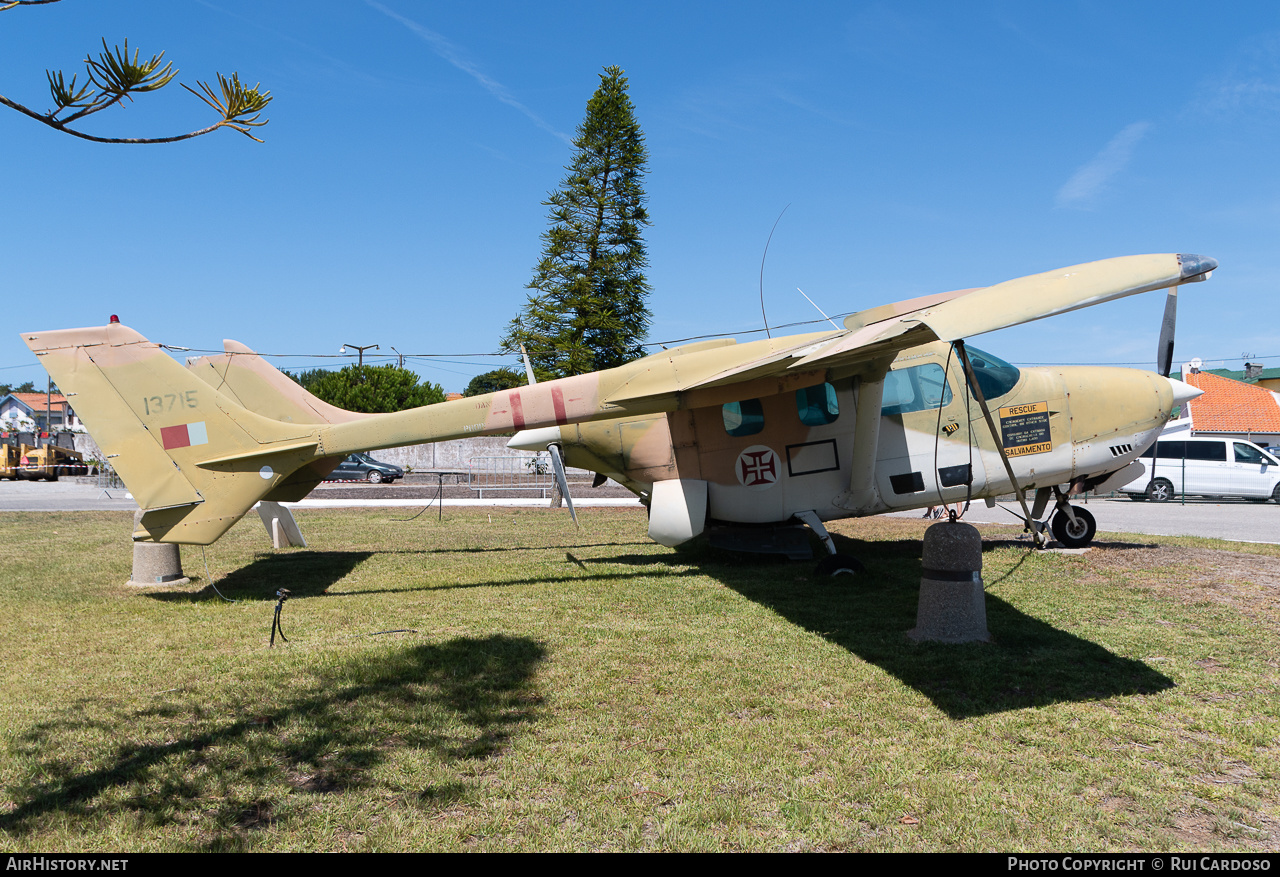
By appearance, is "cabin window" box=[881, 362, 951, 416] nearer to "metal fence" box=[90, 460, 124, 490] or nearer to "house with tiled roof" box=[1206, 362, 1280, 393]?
"metal fence" box=[90, 460, 124, 490]

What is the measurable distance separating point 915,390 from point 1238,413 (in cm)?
5179

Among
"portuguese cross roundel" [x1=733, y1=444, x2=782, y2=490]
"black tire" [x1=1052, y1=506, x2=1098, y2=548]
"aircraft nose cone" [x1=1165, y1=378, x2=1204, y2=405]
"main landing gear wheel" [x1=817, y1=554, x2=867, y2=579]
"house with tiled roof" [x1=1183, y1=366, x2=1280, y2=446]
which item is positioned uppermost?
"house with tiled roof" [x1=1183, y1=366, x2=1280, y2=446]

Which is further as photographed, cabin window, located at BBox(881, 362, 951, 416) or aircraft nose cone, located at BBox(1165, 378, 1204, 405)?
aircraft nose cone, located at BBox(1165, 378, 1204, 405)

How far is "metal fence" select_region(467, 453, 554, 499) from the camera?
105 ft

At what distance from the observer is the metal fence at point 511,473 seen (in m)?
32.0

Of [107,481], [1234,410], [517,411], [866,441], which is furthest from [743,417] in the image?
[1234,410]

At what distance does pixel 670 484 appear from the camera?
10234mm

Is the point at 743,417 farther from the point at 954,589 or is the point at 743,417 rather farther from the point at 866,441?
the point at 954,589

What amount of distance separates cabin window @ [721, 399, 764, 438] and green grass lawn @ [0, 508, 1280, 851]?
2.11 metres

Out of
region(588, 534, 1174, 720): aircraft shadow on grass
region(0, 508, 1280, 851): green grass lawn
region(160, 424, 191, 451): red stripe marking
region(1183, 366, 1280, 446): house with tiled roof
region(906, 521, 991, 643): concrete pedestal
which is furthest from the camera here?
region(1183, 366, 1280, 446): house with tiled roof

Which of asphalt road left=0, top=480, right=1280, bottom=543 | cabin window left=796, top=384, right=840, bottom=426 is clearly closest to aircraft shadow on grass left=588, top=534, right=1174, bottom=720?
cabin window left=796, top=384, right=840, bottom=426

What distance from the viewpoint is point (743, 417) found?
10102 millimetres
